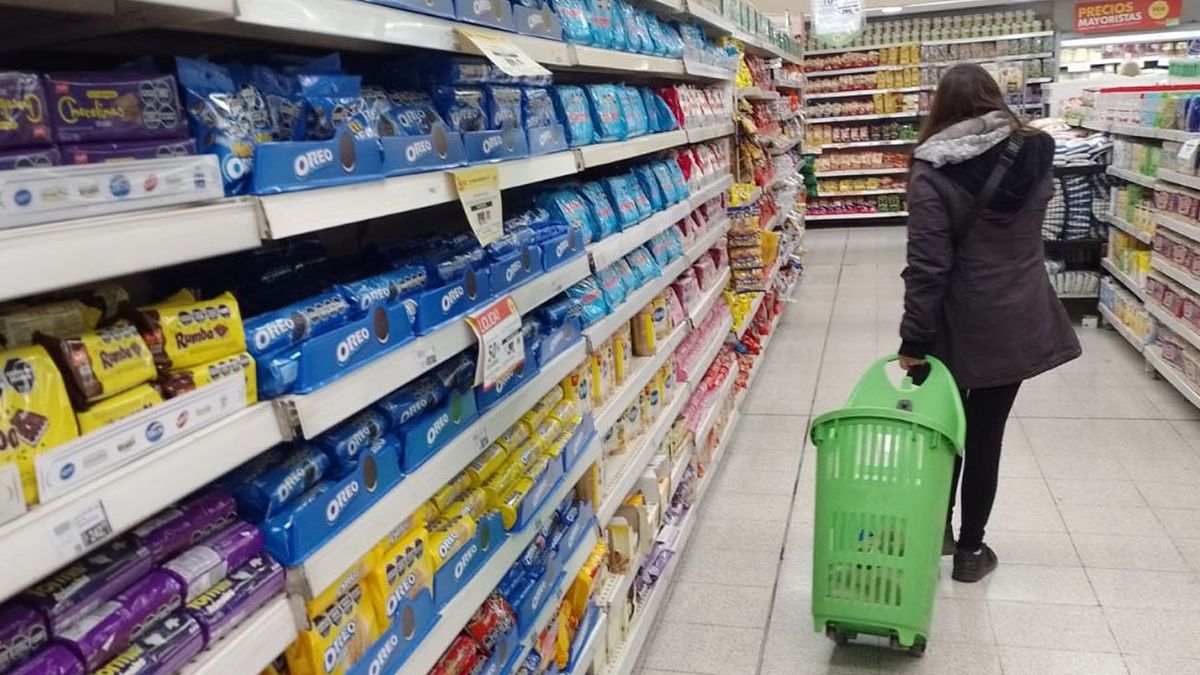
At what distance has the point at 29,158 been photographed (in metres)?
0.93

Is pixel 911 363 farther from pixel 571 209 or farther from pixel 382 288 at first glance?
pixel 382 288

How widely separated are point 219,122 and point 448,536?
33.1 inches

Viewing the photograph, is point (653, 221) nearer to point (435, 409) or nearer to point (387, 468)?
point (435, 409)

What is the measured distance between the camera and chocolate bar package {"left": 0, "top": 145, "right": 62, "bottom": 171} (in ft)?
2.98

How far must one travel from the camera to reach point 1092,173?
6.54 m

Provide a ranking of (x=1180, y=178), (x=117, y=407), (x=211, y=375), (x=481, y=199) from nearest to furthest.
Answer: (x=117, y=407), (x=211, y=375), (x=481, y=199), (x=1180, y=178)

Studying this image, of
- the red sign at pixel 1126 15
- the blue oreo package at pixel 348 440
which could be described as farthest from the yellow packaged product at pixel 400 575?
the red sign at pixel 1126 15

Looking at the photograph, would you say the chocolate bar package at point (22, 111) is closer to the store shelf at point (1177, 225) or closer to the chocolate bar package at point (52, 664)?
the chocolate bar package at point (52, 664)

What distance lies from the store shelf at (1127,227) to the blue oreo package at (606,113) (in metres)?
3.99

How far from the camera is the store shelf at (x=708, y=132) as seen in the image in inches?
151

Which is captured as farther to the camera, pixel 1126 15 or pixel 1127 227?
pixel 1126 15

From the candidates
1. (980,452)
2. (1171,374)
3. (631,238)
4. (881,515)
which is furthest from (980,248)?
(1171,374)

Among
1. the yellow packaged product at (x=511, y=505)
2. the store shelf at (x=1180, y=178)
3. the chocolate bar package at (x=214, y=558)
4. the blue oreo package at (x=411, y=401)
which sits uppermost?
the blue oreo package at (x=411, y=401)

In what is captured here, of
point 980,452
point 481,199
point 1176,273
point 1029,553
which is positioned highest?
point 481,199
